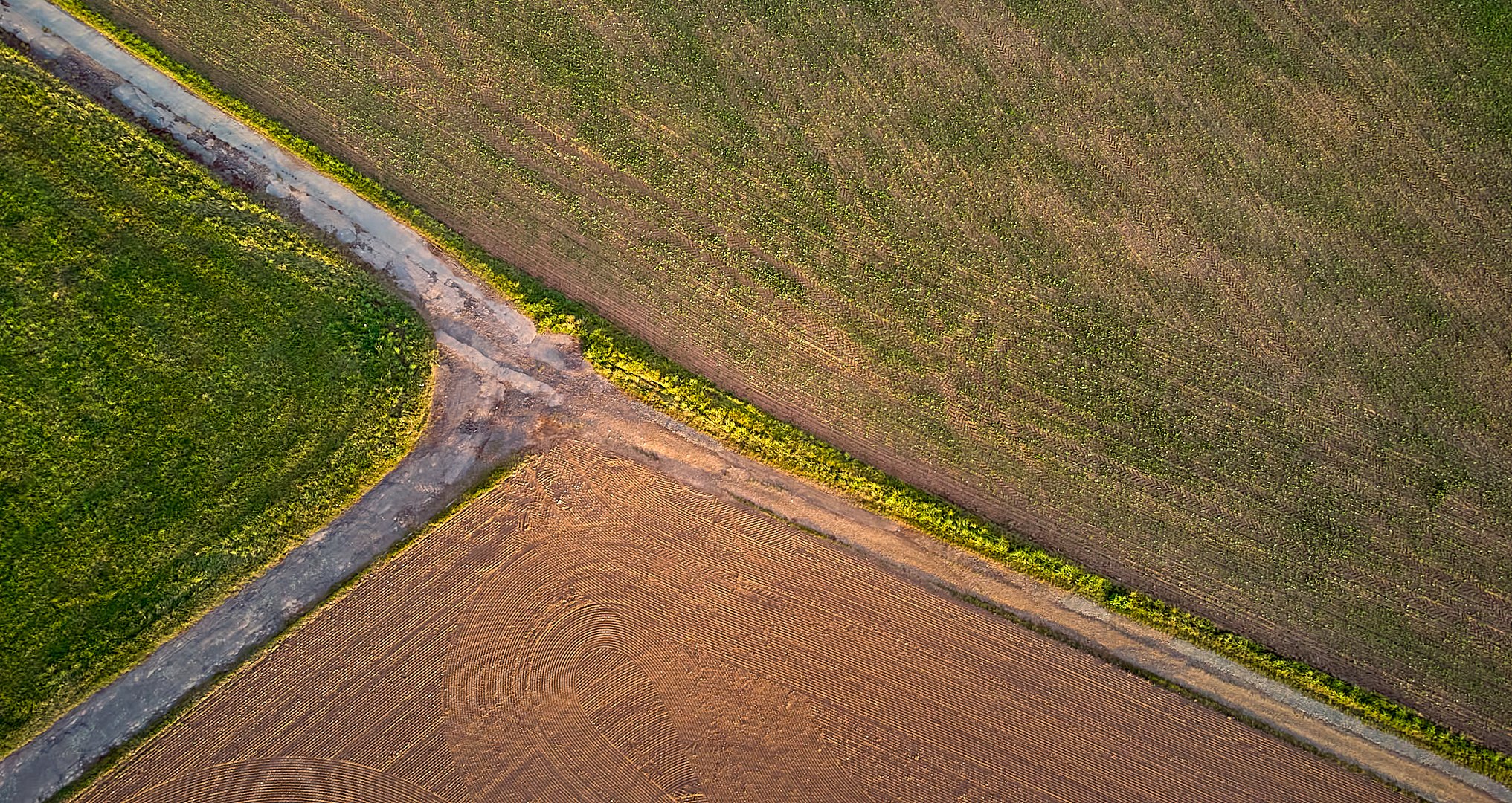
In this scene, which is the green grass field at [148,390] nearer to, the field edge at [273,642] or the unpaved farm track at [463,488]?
the unpaved farm track at [463,488]

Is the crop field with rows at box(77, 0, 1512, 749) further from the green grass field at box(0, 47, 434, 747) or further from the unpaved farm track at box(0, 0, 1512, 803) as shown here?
the green grass field at box(0, 47, 434, 747)

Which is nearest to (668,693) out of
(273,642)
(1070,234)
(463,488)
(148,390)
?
(463,488)

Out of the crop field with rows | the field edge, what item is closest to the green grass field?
the field edge

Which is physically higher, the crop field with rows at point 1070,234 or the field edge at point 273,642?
the crop field with rows at point 1070,234

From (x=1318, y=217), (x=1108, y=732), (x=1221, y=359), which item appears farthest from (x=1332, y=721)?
(x=1318, y=217)

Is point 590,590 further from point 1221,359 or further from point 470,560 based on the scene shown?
point 1221,359

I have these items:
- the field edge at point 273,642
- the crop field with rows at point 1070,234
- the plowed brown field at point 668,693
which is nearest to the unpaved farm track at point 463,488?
the field edge at point 273,642

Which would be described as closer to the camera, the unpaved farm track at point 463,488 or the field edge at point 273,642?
the field edge at point 273,642
